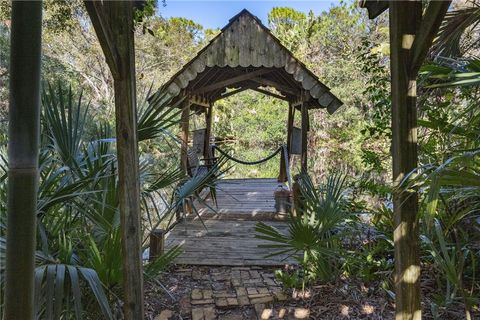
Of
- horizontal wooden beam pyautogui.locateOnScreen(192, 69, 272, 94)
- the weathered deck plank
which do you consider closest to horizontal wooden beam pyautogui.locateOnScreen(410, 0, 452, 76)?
the weathered deck plank

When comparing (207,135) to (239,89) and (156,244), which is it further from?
(156,244)

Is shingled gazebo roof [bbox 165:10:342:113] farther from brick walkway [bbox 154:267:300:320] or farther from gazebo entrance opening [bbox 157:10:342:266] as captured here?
brick walkway [bbox 154:267:300:320]

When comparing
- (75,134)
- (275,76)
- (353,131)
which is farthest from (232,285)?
(353,131)

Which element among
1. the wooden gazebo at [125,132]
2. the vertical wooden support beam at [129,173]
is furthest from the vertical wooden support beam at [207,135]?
the vertical wooden support beam at [129,173]

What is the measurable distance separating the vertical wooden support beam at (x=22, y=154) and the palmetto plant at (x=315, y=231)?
2027mm

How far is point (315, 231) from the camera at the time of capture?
293 cm

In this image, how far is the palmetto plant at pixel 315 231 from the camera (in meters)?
2.88

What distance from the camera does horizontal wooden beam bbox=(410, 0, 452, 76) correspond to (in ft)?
4.40

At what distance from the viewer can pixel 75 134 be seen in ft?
6.76

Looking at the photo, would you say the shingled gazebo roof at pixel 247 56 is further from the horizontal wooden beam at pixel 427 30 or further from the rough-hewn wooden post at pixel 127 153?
the horizontal wooden beam at pixel 427 30

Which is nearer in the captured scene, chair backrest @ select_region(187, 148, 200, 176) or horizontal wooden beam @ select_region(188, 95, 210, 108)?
chair backrest @ select_region(187, 148, 200, 176)

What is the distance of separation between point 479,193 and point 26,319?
1727 mm

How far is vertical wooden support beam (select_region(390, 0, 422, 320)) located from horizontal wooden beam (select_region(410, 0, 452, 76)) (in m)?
0.03

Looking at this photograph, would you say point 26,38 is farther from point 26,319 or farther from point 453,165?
point 453,165
